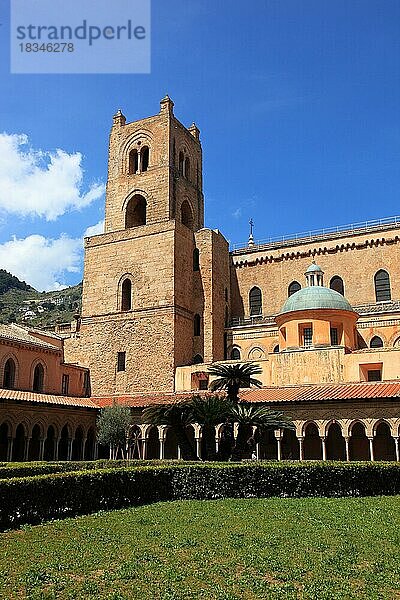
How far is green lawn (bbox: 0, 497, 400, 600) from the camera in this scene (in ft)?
24.8

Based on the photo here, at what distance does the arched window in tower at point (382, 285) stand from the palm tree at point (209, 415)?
17.4 m

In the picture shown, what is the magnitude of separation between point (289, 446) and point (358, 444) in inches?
135

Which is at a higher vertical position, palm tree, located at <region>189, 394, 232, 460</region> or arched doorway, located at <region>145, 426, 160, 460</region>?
palm tree, located at <region>189, 394, 232, 460</region>

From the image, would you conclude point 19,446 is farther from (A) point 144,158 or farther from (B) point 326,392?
(A) point 144,158

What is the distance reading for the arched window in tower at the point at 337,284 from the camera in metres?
37.8

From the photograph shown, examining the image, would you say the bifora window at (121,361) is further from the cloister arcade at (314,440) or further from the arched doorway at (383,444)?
the arched doorway at (383,444)

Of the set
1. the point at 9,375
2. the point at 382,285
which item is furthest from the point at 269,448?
the point at 9,375

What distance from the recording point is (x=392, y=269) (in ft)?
120

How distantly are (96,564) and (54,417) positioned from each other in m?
21.7

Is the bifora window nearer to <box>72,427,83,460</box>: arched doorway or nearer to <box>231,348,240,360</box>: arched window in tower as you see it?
<box>72,427,83,460</box>: arched doorway

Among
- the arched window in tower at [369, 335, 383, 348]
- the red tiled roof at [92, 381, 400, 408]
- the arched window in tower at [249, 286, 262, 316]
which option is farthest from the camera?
the arched window in tower at [249, 286, 262, 316]

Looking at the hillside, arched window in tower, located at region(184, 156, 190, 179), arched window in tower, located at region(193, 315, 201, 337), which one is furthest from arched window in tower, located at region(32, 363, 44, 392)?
the hillside

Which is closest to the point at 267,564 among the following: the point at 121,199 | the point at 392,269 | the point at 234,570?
the point at 234,570

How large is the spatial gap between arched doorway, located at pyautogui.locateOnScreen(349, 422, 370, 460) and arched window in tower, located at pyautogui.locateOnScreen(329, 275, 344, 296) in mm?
11634
